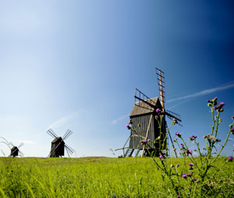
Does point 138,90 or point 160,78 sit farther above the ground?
point 160,78

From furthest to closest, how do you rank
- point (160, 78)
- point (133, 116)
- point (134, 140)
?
point (160, 78) < point (133, 116) < point (134, 140)

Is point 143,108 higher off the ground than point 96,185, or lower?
higher

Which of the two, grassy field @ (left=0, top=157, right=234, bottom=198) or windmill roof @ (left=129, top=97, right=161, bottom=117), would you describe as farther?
windmill roof @ (left=129, top=97, right=161, bottom=117)

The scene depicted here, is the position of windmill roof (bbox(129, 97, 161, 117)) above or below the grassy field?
above

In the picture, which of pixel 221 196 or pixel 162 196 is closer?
pixel 221 196

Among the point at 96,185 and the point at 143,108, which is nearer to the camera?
the point at 96,185

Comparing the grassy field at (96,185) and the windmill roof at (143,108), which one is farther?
the windmill roof at (143,108)

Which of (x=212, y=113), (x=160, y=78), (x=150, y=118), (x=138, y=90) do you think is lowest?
(x=212, y=113)

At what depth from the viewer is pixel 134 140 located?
17.3 metres

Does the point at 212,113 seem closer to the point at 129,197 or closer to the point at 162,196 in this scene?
the point at 162,196

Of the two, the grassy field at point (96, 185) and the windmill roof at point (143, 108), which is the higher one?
the windmill roof at point (143, 108)

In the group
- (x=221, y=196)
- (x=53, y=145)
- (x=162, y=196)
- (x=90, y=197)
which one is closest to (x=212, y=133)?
(x=221, y=196)

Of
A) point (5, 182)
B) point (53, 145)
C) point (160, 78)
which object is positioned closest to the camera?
point (5, 182)

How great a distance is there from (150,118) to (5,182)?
16022 mm
